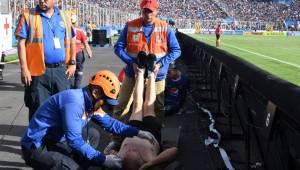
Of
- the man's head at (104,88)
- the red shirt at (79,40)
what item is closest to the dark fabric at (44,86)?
the man's head at (104,88)

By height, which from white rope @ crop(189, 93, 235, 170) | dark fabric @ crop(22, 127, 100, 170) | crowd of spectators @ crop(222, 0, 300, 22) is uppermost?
crowd of spectators @ crop(222, 0, 300, 22)

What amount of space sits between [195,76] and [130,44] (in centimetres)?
712

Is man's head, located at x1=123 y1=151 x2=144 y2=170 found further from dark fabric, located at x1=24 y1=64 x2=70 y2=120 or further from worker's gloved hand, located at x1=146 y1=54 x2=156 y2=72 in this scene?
worker's gloved hand, located at x1=146 y1=54 x2=156 y2=72

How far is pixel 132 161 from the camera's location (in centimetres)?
559

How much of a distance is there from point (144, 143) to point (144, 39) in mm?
2018

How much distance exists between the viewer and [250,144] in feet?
18.7

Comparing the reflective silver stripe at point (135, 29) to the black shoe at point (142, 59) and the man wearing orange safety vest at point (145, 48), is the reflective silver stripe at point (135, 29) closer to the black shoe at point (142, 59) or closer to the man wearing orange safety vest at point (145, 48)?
the man wearing orange safety vest at point (145, 48)

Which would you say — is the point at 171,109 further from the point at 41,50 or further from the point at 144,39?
the point at 41,50

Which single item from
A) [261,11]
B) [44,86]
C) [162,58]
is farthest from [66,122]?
[261,11]

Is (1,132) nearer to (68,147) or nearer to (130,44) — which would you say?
(130,44)

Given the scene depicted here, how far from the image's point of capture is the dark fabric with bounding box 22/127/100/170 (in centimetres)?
527

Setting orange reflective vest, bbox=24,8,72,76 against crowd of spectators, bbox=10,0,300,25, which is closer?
orange reflective vest, bbox=24,8,72,76

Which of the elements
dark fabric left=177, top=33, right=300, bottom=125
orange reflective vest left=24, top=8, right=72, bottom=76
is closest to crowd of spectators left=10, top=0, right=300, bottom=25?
orange reflective vest left=24, top=8, right=72, bottom=76

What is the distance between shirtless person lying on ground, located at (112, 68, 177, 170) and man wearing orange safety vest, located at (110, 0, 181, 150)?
0.75 feet
